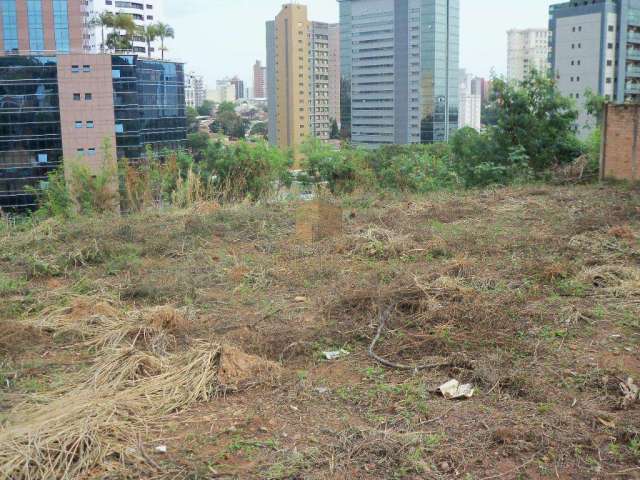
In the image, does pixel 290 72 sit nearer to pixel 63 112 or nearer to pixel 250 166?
pixel 63 112

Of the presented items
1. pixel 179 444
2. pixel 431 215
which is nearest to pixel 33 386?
pixel 179 444

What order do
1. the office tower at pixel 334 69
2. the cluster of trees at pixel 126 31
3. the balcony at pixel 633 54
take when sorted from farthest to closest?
1. the office tower at pixel 334 69
2. the balcony at pixel 633 54
3. the cluster of trees at pixel 126 31

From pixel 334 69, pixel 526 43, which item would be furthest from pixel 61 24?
pixel 526 43

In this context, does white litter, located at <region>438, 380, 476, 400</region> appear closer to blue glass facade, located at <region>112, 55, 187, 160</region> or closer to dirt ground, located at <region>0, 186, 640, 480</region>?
dirt ground, located at <region>0, 186, 640, 480</region>

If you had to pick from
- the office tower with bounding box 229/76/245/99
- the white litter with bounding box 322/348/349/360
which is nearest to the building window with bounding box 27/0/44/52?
the white litter with bounding box 322/348/349/360

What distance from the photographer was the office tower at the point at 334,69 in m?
62.9

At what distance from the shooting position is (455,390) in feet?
10.6

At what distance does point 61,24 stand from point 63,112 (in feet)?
45.3

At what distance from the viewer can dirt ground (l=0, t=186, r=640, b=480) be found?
2.68 m

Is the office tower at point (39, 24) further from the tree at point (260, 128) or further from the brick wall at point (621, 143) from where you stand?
the brick wall at point (621, 143)

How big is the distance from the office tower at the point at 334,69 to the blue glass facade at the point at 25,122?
35.1m

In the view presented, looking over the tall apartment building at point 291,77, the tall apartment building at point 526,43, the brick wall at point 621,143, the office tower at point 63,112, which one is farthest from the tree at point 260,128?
the brick wall at point 621,143

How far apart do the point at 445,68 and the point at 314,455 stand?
156 feet

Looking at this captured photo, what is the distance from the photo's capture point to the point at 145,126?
32375 mm
